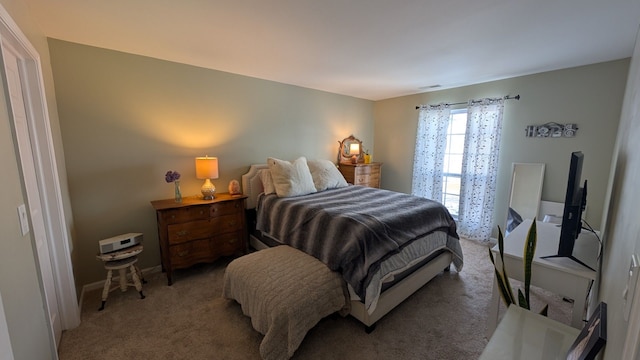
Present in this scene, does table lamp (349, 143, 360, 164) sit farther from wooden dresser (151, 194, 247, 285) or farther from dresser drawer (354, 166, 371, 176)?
wooden dresser (151, 194, 247, 285)

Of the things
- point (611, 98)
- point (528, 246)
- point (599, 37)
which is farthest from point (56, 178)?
point (611, 98)

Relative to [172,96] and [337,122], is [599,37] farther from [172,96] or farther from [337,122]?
[172,96]

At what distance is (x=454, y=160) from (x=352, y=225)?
2.87m

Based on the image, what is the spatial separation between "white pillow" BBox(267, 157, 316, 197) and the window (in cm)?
243

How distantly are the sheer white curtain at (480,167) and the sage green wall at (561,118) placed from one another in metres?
0.12

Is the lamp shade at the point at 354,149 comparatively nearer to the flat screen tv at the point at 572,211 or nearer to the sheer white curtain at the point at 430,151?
the sheer white curtain at the point at 430,151

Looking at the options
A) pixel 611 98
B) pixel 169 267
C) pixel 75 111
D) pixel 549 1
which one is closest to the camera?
pixel 549 1

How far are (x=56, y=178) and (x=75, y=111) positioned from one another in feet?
2.76

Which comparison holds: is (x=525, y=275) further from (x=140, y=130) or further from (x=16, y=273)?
(x=140, y=130)

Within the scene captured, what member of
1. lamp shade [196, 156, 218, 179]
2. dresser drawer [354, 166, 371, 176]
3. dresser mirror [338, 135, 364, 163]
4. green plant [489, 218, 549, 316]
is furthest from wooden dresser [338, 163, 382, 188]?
green plant [489, 218, 549, 316]

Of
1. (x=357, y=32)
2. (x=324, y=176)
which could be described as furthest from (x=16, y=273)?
(x=324, y=176)

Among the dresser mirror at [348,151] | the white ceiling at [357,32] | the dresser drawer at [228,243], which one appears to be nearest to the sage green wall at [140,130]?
the white ceiling at [357,32]

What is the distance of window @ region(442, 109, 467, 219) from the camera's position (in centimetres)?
398

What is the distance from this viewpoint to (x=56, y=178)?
183 cm
